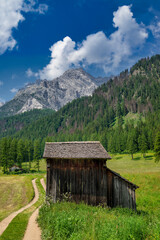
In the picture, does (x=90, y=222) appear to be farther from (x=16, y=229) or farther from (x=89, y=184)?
(x=16, y=229)

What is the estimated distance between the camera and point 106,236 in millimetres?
7680

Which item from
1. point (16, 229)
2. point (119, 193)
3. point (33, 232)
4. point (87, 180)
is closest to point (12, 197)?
point (16, 229)

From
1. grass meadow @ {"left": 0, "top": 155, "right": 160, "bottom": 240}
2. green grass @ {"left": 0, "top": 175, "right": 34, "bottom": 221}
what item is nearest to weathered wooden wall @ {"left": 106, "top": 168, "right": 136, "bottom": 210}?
grass meadow @ {"left": 0, "top": 155, "right": 160, "bottom": 240}

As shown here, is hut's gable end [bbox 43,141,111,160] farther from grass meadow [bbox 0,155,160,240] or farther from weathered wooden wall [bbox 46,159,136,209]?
grass meadow [bbox 0,155,160,240]

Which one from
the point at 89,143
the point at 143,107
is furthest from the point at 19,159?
the point at 143,107

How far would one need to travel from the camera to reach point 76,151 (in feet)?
54.6

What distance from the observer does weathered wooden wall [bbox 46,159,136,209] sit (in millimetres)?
15750

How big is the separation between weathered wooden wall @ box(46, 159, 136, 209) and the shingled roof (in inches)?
29.1

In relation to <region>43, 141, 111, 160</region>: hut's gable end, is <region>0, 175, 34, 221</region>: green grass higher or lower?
lower

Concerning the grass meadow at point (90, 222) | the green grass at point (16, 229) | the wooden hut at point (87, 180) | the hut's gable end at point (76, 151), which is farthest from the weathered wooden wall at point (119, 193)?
the green grass at point (16, 229)

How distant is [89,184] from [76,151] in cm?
366

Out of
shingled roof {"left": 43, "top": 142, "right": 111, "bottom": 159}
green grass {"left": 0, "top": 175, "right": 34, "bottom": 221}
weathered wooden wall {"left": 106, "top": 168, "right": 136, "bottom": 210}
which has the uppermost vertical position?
shingled roof {"left": 43, "top": 142, "right": 111, "bottom": 159}

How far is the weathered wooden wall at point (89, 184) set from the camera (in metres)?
15.8

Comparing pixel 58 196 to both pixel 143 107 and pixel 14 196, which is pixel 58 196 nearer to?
pixel 14 196
